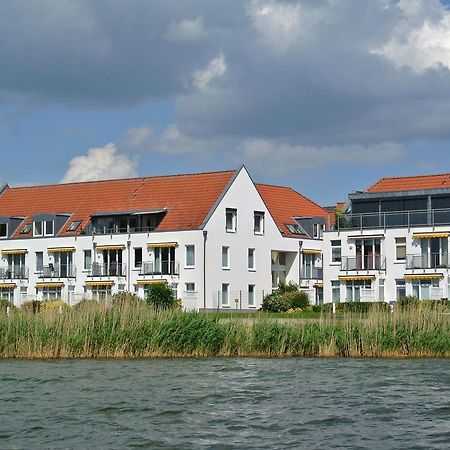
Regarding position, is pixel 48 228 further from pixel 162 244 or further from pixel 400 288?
pixel 400 288

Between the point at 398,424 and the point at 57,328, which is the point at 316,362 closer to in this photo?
the point at 57,328

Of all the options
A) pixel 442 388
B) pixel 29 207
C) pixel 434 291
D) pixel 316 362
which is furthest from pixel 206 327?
A: pixel 29 207

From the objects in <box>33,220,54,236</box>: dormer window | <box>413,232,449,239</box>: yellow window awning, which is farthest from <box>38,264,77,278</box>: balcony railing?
<box>413,232,449,239</box>: yellow window awning

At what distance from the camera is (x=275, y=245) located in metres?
73.8

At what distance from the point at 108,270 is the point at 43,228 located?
688 centimetres

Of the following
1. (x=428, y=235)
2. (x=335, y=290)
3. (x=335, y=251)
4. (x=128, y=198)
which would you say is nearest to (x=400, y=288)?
(x=428, y=235)

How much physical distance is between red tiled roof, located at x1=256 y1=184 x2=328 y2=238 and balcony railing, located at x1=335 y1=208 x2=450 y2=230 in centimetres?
806

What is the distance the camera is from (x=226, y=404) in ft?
80.1

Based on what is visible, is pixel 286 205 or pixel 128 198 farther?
pixel 286 205

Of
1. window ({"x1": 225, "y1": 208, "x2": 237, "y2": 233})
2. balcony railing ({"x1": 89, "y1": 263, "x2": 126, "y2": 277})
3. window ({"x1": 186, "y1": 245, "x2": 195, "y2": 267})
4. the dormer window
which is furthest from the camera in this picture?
the dormer window

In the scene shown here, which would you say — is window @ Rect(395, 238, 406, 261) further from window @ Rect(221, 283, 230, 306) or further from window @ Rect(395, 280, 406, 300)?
window @ Rect(221, 283, 230, 306)

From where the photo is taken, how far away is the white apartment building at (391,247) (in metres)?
63.6

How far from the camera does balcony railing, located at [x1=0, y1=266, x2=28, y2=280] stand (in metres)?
75.2

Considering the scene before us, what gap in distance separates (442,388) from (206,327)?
1027cm
